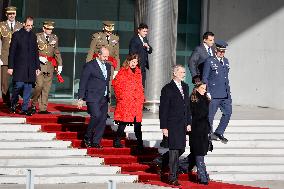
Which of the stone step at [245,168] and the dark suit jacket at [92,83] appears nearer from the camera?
the dark suit jacket at [92,83]

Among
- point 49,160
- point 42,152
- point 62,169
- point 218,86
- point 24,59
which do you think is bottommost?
point 62,169

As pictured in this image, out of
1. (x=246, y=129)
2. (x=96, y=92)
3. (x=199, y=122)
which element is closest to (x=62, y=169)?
(x=96, y=92)

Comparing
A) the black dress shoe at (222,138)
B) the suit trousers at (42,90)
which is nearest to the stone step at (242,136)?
the black dress shoe at (222,138)

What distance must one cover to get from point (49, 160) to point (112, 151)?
1277 millimetres

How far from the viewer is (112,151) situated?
20.6 metres

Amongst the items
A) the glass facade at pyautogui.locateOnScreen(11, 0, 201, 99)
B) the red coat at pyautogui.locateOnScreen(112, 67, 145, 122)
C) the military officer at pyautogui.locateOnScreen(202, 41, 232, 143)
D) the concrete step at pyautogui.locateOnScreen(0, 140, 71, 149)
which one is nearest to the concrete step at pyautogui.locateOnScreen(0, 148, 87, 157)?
the concrete step at pyautogui.locateOnScreen(0, 140, 71, 149)

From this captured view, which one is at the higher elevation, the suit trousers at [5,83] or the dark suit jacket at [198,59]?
the dark suit jacket at [198,59]

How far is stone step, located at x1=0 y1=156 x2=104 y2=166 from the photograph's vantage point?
19625mm

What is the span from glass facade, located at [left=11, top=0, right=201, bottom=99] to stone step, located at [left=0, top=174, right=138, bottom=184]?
9.92m

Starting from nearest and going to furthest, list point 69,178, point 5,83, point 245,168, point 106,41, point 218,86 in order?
point 69,178
point 245,168
point 218,86
point 106,41
point 5,83

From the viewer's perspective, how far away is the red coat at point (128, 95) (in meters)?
20.3

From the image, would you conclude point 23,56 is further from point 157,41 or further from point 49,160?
point 157,41

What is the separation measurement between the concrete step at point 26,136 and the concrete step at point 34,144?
21 cm

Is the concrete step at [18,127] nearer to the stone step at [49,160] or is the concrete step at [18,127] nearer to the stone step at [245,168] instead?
the stone step at [49,160]
